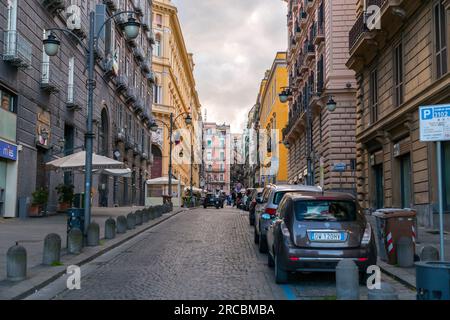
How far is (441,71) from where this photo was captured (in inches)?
697

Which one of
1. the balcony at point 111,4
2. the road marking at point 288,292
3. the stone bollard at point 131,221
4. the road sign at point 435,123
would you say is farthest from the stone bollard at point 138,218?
the balcony at point 111,4

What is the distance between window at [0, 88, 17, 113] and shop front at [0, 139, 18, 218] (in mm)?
1406

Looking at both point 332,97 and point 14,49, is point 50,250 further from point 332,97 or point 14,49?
point 332,97

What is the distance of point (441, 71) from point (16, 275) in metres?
14.0

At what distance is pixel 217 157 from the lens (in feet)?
513

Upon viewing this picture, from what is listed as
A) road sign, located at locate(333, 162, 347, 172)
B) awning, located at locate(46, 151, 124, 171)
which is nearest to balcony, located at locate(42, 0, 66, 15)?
awning, located at locate(46, 151, 124, 171)

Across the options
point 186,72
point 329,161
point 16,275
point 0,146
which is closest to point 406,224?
point 16,275

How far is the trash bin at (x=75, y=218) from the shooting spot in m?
14.2

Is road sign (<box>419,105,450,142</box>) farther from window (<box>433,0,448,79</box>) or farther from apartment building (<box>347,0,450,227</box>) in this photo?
window (<box>433,0,448,79</box>)

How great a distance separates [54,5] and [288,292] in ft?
68.2

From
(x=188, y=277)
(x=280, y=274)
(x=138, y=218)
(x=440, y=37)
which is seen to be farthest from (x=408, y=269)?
(x=138, y=218)

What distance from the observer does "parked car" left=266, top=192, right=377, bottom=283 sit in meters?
8.98

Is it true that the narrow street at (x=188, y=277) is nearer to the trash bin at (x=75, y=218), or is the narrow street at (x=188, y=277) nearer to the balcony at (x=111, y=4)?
the trash bin at (x=75, y=218)

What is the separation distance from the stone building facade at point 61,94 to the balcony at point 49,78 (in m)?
0.04
